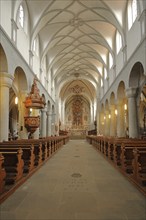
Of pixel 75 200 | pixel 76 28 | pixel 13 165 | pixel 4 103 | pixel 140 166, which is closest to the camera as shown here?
pixel 75 200

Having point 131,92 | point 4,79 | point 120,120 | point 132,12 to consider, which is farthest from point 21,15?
point 120,120

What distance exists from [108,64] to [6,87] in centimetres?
1485

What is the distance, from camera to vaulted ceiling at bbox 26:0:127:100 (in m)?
15.3

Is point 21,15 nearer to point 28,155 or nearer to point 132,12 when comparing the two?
point 132,12

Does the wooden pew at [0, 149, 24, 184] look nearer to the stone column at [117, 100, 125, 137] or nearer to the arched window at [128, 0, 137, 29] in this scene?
the arched window at [128, 0, 137, 29]

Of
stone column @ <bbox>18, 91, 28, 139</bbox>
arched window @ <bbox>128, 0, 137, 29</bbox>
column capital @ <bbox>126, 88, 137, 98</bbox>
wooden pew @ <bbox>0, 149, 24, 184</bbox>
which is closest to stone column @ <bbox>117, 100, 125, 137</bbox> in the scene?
column capital @ <bbox>126, 88, 137, 98</bbox>

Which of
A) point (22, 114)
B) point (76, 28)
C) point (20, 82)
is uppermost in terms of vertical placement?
point (76, 28)

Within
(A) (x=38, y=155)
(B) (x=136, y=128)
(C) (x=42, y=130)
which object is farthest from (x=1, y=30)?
(C) (x=42, y=130)

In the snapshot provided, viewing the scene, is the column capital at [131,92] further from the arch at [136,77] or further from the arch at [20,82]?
the arch at [20,82]

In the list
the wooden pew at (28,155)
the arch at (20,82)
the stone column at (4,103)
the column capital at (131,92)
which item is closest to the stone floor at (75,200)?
the wooden pew at (28,155)

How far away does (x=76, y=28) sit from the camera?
770 inches

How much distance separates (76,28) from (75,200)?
1793 cm

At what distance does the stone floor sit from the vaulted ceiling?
12907 mm

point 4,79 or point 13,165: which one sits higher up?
point 4,79
